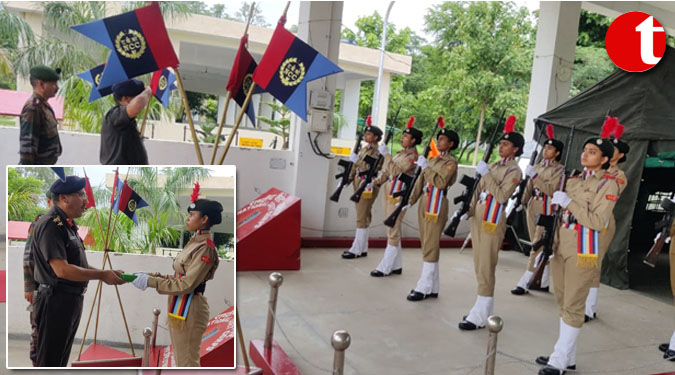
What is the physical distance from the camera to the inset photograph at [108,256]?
1.62 meters

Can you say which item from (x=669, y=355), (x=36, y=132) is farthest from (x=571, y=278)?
(x=36, y=132)

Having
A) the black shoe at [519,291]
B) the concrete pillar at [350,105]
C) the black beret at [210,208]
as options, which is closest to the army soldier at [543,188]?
the black shoe at [519,291]

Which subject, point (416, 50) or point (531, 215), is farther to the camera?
point (416, 50)

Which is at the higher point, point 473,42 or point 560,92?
point 473,42

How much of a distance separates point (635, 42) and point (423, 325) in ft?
17.1

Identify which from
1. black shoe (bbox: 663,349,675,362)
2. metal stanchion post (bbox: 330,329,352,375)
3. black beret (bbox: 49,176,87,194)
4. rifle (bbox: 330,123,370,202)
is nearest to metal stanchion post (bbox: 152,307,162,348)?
black beret (bbox: 49,176,87,194)

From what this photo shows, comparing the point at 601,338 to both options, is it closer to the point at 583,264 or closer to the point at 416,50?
the point at 583,264

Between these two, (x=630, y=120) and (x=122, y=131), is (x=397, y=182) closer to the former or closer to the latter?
(x=630, y=120)

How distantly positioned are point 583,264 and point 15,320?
335 cm

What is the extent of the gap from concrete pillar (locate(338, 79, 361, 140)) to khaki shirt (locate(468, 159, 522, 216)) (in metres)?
12.8

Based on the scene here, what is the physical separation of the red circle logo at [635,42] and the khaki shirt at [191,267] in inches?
252

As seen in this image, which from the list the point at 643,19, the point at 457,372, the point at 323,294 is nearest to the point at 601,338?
the point at 457,372

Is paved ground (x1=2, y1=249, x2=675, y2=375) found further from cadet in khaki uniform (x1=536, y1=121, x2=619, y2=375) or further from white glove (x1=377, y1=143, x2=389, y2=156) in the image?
white glove (x1=377, y1=143, x2=389, y2=156)

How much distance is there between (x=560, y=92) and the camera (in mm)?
8383
